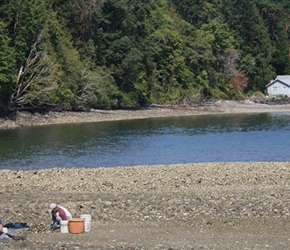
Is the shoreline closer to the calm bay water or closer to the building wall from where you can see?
the calm bay water

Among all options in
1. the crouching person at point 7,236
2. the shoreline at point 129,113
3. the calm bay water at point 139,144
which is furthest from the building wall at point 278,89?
the crouching person at point 7,236

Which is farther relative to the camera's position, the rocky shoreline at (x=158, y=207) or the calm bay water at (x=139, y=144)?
the calm bay water at (x=139, y=144)

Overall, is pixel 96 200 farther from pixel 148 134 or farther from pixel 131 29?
pixel 131 29

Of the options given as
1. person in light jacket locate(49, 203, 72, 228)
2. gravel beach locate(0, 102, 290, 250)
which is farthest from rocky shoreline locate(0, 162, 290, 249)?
person in light jacket locate(49, 203, 72, 228)

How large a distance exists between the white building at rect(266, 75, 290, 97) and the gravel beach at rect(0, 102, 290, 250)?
84.8 m

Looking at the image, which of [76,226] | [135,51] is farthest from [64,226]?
[135,51]

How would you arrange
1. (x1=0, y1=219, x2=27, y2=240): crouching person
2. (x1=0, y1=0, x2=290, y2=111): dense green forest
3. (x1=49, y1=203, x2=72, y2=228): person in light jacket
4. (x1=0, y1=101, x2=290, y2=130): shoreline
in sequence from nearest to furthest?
(x1=0, y1=219, x2=27, y2=240): crouching person, (x1=49, y1=203, x2=72, y2=228): person in light jacket, (x1=0, y1=101, x2=290, y2=130): shoreline, (x1=0, y1=0, x2=290, y2=111): dense green forest

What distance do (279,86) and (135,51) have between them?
41.9 meters

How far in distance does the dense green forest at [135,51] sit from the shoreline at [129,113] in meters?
1.57

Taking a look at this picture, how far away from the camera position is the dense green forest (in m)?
61.0

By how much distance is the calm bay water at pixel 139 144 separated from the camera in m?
35.6

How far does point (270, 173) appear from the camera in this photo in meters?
26.2

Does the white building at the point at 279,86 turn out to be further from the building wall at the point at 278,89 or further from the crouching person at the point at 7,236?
the crouching person at the point at 7,236

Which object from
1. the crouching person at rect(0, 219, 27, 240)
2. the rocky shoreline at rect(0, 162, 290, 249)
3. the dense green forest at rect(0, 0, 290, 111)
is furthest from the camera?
the dense green forest at rect(0, 0, 290, 111)
